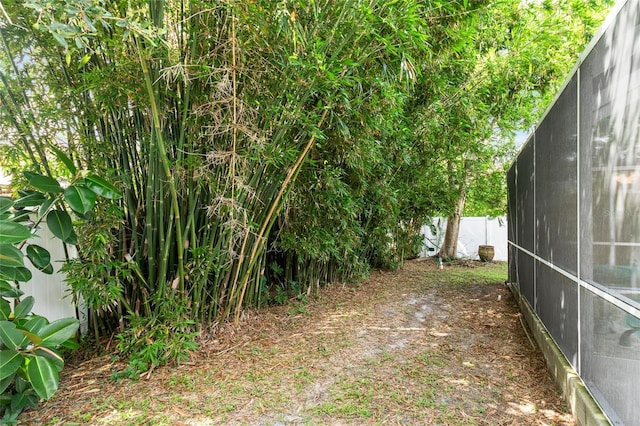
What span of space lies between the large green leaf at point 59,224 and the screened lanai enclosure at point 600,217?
8.05 feet

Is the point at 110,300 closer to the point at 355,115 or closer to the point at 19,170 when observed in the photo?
the point at 19,170

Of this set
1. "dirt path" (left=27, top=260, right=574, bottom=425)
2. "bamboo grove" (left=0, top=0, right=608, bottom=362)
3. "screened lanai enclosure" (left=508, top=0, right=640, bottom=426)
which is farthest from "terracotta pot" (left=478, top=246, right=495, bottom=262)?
"bamboo grove" (left=0, top=0, right=608, bottom=362)

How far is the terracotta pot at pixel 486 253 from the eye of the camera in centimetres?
866

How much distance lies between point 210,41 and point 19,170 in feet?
4.76

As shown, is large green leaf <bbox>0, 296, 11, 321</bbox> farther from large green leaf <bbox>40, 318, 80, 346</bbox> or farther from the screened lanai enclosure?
the screened lanai enclosure

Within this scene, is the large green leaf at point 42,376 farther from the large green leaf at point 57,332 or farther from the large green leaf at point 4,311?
the large green leaf at point 4,311

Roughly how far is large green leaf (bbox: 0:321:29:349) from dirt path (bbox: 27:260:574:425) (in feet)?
1.91

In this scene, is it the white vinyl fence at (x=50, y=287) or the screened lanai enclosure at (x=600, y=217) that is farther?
the white vinyl fence at (x=50, y=287)

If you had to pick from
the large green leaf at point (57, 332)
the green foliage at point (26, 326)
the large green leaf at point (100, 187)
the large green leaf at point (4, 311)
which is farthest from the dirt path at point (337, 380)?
the large green leaf at point (100, 187)

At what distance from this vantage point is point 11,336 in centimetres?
155

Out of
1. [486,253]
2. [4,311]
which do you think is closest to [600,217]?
[4,311]

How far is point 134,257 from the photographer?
2469mm

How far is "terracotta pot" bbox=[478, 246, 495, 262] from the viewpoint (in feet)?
28.4

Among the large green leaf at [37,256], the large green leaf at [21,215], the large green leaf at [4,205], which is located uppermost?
the large green leaf at [4,205]
